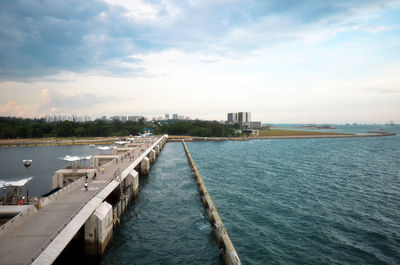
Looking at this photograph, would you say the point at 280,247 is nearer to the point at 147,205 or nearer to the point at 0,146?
the point at 147,205

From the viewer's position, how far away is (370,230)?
833 inches

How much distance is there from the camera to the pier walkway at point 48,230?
37.5 ft

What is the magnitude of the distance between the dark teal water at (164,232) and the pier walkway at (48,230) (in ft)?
13.4

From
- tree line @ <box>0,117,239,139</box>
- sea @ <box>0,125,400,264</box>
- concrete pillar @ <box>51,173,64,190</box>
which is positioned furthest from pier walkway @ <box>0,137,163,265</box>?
tree line @ <box>0,117,239,139</box>

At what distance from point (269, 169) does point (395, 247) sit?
1252 inches

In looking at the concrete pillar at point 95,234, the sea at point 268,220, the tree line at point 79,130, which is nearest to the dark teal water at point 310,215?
the sea at point 268,220

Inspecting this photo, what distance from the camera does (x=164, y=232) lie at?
2130 cm

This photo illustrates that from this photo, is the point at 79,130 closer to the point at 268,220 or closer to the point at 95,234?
the point at 95,234

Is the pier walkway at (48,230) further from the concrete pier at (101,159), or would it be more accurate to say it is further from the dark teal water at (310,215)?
the concrete pier at (101,159)

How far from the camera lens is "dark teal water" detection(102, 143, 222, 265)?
17.3 m

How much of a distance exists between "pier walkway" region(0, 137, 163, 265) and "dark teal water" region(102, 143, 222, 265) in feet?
13.4

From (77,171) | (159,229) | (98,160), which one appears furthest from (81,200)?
(98,160)

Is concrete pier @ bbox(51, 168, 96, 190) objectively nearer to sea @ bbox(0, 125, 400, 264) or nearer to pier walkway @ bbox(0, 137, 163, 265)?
sea @ bbox(0, 125, 400, 264)

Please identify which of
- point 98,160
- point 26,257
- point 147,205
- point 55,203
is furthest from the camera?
point 98,160
